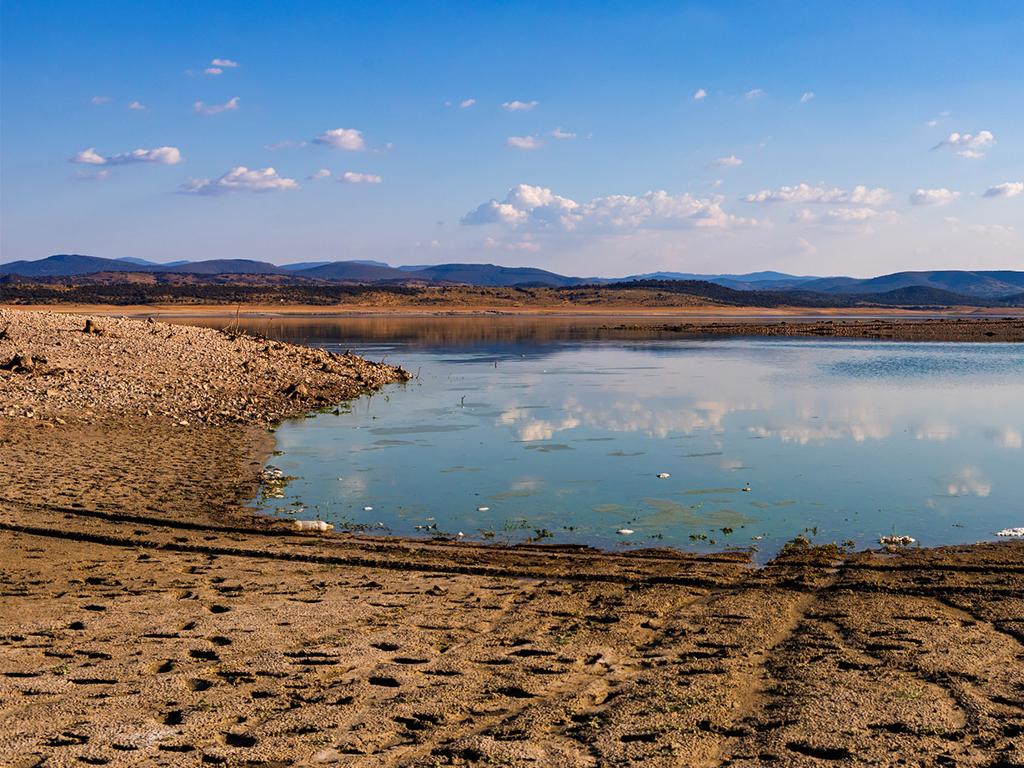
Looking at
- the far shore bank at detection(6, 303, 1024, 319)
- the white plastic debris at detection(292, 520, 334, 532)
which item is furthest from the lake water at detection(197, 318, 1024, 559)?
the far shore bank at detection(6, 303, 1024, 319)

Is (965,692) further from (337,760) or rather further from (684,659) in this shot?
(337,760)

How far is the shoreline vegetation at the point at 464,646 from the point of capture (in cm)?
648

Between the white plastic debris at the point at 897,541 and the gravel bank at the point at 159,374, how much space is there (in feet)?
58.2

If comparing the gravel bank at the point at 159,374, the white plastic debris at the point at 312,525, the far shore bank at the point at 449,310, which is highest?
the far shore bank at the point at 449,310

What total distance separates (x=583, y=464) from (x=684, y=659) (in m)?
12.1

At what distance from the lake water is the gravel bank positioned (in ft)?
7.14

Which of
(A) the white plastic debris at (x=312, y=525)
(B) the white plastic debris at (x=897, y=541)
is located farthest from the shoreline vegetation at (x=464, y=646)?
(B) the white plastic debris at (x=897, y=541)

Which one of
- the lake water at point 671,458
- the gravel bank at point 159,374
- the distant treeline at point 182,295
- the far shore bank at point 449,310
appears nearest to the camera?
the lake water at point 671,458

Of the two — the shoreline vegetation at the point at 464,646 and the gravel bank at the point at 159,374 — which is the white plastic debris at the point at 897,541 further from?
the gravel bank at the point at 159,374

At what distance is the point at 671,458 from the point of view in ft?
69.6

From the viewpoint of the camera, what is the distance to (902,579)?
37.8 feet

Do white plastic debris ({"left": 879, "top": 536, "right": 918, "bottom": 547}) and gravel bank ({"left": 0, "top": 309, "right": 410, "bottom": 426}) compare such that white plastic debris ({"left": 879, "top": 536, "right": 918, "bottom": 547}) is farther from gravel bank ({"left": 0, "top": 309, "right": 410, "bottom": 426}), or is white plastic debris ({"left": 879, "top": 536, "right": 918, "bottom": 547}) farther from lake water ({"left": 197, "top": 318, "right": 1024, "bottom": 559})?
gravel bank ({"left": 0, "top": 309, "right": 410, "bottom": 426})

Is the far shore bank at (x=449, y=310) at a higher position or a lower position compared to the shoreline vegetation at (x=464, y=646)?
higher

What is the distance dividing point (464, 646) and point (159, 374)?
25.2 metres
